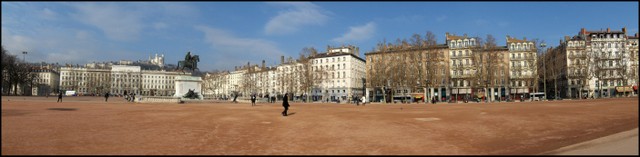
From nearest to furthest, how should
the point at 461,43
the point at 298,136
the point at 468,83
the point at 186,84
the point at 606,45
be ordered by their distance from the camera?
1. the point at 298,136
2. the point at 186,84
3. the point at 606,45
4. the point at 468,83
5. the point at 461,43

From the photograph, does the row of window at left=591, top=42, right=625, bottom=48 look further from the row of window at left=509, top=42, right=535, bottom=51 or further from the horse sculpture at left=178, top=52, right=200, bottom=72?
the horse sculpture at left=178, top=52, right=200, bottom=72

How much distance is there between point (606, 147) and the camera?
11.3 meters

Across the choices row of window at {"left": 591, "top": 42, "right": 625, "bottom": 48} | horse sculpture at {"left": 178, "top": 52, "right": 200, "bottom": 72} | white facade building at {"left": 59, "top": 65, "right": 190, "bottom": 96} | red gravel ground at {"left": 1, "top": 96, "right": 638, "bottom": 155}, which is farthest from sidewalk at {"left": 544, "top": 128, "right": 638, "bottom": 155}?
white facade building at {"left": 59, "top": 65, "right": 190, "bottom": 96}

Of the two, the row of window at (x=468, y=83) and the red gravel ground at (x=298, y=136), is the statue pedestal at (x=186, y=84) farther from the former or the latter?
the row of window at (x=468, y=83)

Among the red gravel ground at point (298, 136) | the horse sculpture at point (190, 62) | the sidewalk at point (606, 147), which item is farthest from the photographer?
the horse sculpture at point (190, 62)

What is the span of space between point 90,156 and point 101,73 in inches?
7777

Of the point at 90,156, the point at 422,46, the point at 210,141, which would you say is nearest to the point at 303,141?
the point at 210,141

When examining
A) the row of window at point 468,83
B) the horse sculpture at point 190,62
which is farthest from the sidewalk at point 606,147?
the row of window at point 468,83

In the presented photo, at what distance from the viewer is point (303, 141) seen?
45.4 feet

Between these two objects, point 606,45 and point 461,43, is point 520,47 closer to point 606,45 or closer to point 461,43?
point 461,43

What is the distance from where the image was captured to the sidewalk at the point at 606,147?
33.2ft

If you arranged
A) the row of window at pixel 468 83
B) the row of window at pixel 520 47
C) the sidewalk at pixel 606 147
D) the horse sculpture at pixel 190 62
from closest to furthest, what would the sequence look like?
the sidewalk at pixel 606 147, the horse sculpture at pixel 190 62, the row of window at pixel 468 83, the row of window at pixel 520 47

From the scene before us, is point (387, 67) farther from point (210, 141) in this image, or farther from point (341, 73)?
point (210, 141)

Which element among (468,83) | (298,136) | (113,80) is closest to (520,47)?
(468,83)
